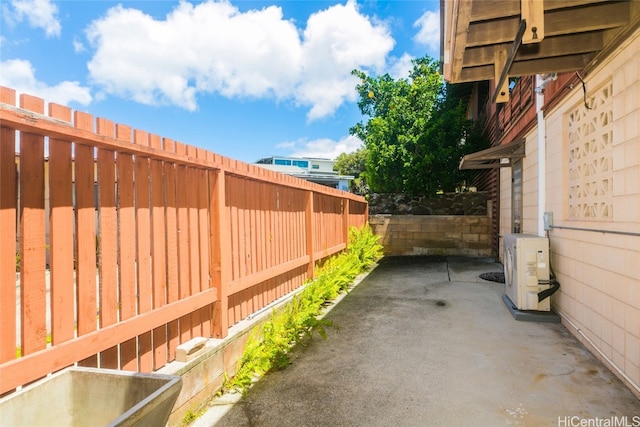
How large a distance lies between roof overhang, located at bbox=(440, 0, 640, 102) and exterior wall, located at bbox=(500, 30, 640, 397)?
22 centimetres

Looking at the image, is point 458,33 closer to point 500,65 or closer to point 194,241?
point 500,65

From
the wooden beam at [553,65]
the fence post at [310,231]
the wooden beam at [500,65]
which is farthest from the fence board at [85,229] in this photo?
the wooden beam at [553,65]

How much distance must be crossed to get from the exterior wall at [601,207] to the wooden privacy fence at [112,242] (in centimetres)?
343

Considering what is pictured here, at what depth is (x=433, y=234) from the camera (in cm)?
1083

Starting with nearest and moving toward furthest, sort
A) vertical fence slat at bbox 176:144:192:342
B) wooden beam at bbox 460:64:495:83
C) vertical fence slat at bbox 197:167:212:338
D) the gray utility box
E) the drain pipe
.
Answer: the gray utility box
vertical fence slat at bbox 176:144:192:342
vertical fence slat at bbox 197:167:212:338
wooden beam at bbox 460:64:495:83
the drain pipe

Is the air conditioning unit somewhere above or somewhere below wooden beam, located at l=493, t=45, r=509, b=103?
below

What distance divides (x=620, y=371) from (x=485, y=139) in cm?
961

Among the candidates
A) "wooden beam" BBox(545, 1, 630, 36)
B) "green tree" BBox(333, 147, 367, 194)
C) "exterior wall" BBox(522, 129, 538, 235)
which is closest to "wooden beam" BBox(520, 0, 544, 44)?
"wooden beam" BBox(545, 1, 630, 36)

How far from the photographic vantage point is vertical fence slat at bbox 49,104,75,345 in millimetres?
1718

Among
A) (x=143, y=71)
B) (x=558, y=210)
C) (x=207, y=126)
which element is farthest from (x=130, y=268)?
(x=207, y=126)

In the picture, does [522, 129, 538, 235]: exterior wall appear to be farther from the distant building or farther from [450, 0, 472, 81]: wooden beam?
the distant building

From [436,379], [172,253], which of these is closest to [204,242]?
[172,253]

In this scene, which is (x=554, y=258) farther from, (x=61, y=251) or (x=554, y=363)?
(x=61, y=251)

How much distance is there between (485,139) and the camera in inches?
444
